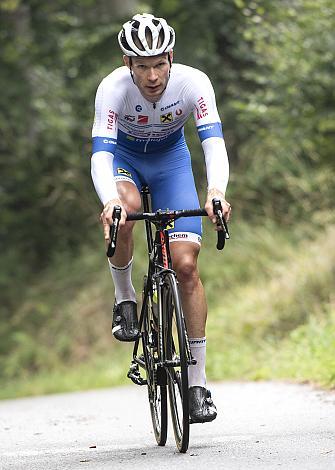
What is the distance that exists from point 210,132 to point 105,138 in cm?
65

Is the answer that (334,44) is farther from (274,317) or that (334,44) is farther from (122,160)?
(122,160)

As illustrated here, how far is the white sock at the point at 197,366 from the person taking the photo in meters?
6.53

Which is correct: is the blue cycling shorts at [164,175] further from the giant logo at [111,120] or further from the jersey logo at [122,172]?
the giant logo at [111,120]

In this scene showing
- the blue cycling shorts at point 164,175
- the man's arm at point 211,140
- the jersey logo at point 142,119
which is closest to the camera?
the man's arm at point 211,140

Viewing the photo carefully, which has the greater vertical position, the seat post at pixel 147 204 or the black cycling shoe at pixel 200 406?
the seat post at pixel 147 204

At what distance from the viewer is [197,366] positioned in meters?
6.57

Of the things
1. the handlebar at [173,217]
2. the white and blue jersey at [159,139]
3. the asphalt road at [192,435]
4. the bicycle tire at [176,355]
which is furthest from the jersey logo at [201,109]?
the asphalt road at [192,435]

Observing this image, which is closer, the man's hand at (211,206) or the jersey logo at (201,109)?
the man's hand at (211,206)

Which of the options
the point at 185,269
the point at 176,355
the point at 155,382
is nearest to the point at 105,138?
the point at 185,269

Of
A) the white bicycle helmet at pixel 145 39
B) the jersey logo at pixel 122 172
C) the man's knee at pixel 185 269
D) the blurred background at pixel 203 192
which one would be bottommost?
the man's knee at pixel 185 269

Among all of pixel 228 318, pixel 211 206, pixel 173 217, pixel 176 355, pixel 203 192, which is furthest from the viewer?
pixel 203 192

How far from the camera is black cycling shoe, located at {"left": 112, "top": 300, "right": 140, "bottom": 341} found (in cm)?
718

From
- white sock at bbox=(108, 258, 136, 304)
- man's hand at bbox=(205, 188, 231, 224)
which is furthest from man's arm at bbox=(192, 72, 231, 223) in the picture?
white sock at bbox=(108, 258, 136, 304)

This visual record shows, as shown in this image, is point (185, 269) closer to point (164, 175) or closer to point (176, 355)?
point (176, 355)
